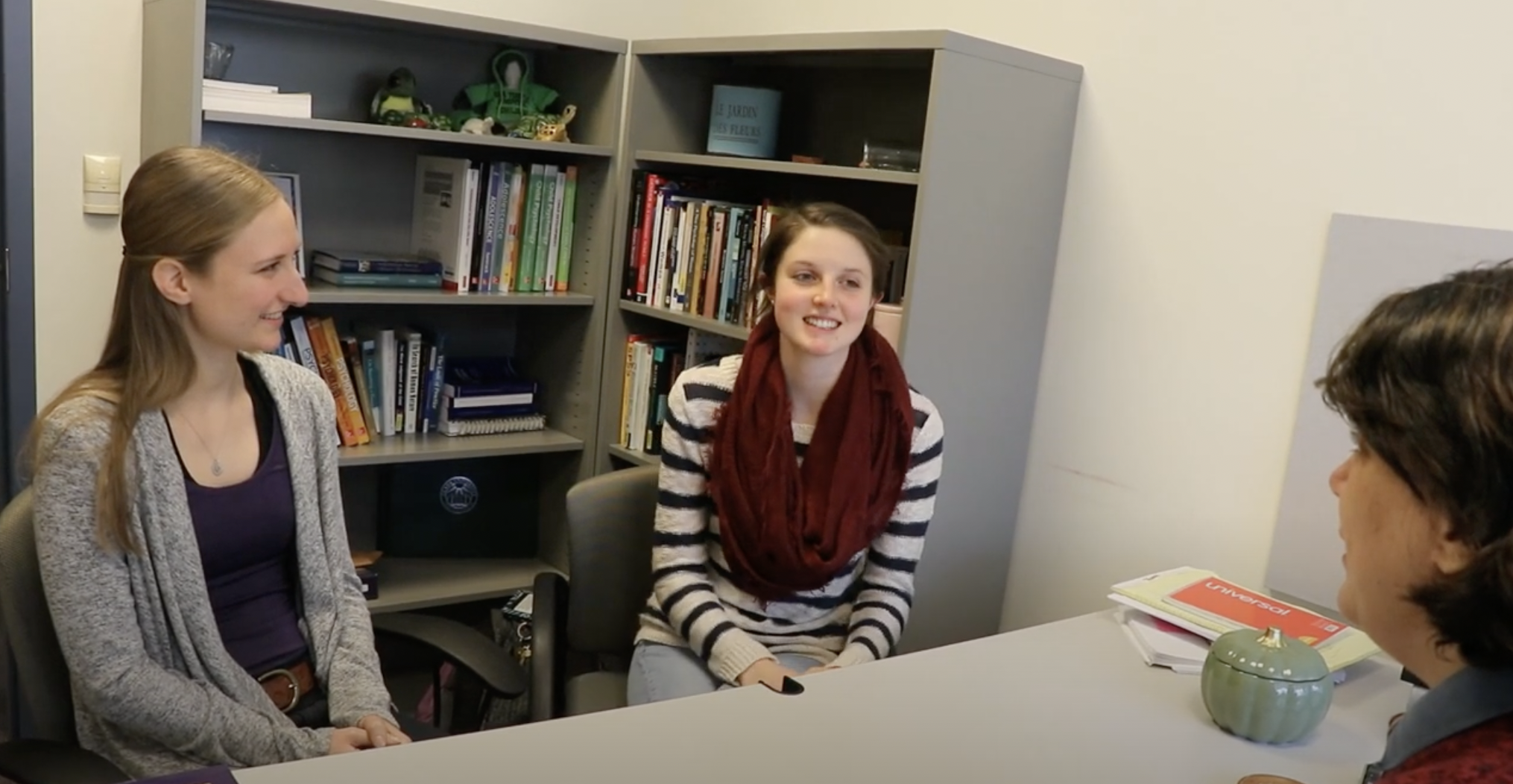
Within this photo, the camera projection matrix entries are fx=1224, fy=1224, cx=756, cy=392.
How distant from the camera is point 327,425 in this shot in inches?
72.4

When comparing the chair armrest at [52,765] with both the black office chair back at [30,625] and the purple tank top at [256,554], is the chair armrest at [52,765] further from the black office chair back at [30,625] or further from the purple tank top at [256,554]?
the purple tank top at [256,554]

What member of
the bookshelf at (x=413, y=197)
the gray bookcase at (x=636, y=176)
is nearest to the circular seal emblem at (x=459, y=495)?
the bookshelf at (x=413, y=197)

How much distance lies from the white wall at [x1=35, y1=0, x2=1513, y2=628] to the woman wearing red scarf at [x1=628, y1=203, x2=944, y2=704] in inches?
18.3

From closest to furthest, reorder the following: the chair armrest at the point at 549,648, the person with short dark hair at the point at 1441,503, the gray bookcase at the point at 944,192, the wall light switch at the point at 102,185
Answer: the person with short dark hair at the point at 1441,503, the chair armrest at the point at 549,648, the gray bookcase at the point at 944,192, the wall light switch at the point at 102,185

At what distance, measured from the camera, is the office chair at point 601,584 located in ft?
6.50

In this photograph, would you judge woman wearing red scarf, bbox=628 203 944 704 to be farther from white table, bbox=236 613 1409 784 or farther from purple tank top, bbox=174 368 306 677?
purple tank top, bbox=174 368 306 677

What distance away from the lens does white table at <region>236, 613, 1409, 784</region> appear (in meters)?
1.20

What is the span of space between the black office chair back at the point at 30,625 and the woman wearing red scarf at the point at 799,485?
79 cm

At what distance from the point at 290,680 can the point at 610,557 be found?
0.53 m

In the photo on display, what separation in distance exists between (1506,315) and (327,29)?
8.18ft

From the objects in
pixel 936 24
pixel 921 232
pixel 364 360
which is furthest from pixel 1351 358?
pixel 364 360

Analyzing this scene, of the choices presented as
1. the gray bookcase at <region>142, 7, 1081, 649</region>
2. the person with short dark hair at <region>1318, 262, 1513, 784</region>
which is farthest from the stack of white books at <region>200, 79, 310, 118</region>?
the person with short dark hair at <region>1318, 262, 1513, 784</region>

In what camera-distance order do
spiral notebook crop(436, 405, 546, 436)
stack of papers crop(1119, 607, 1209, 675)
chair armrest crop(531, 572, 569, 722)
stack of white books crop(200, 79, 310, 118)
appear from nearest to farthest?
stack of papers crop(1119, 607, 1209, 675) → chair armrest crop(531, 572, 569, 722) → stack of white books crop(200, 79, 310, 118) → spiral notebook crop(436, 405, 546, 436)

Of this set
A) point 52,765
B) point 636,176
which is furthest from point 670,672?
point 636,176
